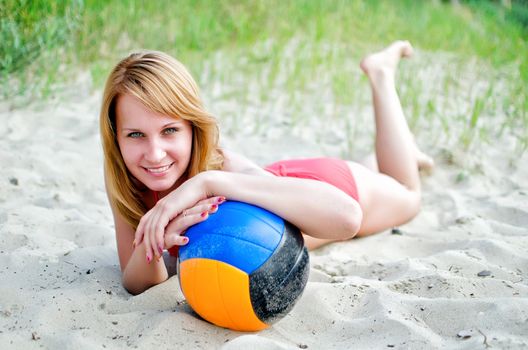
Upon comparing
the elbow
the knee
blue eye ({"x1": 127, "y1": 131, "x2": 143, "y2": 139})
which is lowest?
the knee

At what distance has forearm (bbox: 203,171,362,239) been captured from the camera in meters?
2.41

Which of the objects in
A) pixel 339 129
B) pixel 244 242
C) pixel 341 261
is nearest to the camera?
pixel 244 242

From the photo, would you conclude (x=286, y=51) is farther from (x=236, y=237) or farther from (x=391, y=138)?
(x=236, y=237)

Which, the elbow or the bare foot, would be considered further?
the bare foot

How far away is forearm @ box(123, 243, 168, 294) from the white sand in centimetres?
5

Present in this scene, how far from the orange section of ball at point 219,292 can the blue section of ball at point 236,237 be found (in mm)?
29

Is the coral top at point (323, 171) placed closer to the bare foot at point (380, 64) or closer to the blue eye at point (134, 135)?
the bare foot at point (380, 64)

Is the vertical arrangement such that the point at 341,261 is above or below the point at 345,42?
below

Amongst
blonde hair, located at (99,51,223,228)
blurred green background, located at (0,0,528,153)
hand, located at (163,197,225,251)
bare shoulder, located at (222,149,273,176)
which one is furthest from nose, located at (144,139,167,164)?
blurred green background, located at (0,0,528,153)

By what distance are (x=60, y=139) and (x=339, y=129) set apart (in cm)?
220

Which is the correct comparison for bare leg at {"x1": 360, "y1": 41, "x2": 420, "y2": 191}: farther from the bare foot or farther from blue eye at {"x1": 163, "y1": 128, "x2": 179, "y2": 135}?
blue eye at {"x1": 163, "y1": 128, "x2": 179, "y2": 135}

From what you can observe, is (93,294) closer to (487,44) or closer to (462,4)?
(487,44)

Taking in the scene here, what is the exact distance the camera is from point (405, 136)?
4.02m

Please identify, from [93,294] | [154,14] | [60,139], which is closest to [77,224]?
[93,294]
